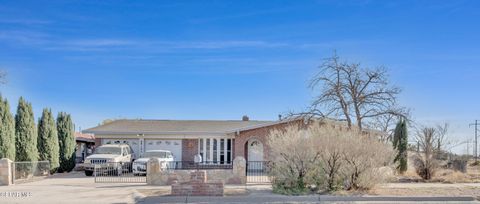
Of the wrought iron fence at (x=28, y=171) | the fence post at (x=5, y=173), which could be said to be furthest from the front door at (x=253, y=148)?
the fence post at (x=5, y=173)

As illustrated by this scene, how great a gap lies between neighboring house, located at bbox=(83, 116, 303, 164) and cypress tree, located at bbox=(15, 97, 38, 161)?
6092 mm

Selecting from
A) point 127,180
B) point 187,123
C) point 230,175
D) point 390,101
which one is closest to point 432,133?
point 390,101

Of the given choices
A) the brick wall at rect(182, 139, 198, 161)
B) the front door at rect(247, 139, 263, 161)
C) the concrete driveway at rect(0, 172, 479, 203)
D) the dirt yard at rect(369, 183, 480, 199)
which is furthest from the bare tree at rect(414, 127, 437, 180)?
the brick wall at rect(182, 139, 198, 161)

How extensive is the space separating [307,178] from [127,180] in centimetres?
913

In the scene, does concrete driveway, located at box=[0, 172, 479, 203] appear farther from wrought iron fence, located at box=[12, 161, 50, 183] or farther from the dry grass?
wrought iron fence, located at box=[12, 161, 50, 183]

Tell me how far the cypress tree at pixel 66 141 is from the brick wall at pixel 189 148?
700 cm

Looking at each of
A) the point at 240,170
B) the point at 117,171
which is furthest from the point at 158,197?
the point at 117,171

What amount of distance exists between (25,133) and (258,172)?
40.4 feet

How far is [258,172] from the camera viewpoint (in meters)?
26.2

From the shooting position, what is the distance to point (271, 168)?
18.1 m

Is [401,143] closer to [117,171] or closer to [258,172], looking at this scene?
[258,172]

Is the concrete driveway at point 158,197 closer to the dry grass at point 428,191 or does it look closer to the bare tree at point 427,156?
the dry grass at point 428,191

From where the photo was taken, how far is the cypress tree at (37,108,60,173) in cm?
2673

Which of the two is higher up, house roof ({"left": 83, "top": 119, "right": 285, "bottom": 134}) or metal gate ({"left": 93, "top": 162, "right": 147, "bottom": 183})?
house roof ({"left": 83, "top": 119, "right": 285, "bottom": 134})
